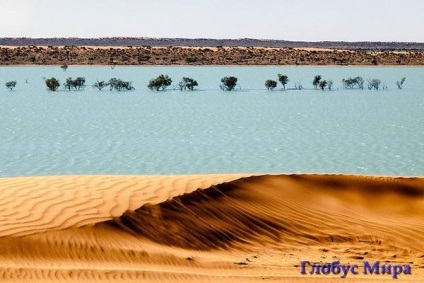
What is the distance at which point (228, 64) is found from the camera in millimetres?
61500

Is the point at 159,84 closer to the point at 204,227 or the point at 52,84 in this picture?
the point at 52,84

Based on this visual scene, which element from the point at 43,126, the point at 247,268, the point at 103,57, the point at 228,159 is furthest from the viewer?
the point at 103,57

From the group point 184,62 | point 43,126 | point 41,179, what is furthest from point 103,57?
point 41,179

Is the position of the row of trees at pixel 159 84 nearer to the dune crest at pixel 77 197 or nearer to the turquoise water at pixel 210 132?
the turquoise water at pixel 210 132

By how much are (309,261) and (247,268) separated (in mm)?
822

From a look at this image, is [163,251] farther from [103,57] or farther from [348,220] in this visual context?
[103,57]

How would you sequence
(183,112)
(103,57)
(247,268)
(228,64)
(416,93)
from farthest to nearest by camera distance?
(103,57) → (228,64) → (416,93) → (183,112) → (247,268)

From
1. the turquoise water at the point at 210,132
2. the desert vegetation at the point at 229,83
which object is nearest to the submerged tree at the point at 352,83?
the turquoise water at the point at 210,132

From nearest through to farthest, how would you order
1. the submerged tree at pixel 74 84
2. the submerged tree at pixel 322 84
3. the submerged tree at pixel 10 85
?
1. the submerged tree at pixel 10 85
2. the submerged tree at pixel 74 84
3. the submerged tree at pixel 322 84

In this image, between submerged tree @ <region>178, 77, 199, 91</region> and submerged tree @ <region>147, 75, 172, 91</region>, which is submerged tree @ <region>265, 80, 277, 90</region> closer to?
submerged tree @ <region>178, 77, 199, 91</region>

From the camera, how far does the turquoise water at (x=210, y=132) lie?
48.2ft

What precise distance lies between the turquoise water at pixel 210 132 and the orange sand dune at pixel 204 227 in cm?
372

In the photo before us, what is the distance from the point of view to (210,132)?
1966cm

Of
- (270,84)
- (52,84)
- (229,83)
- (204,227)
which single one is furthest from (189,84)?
(204,227)
